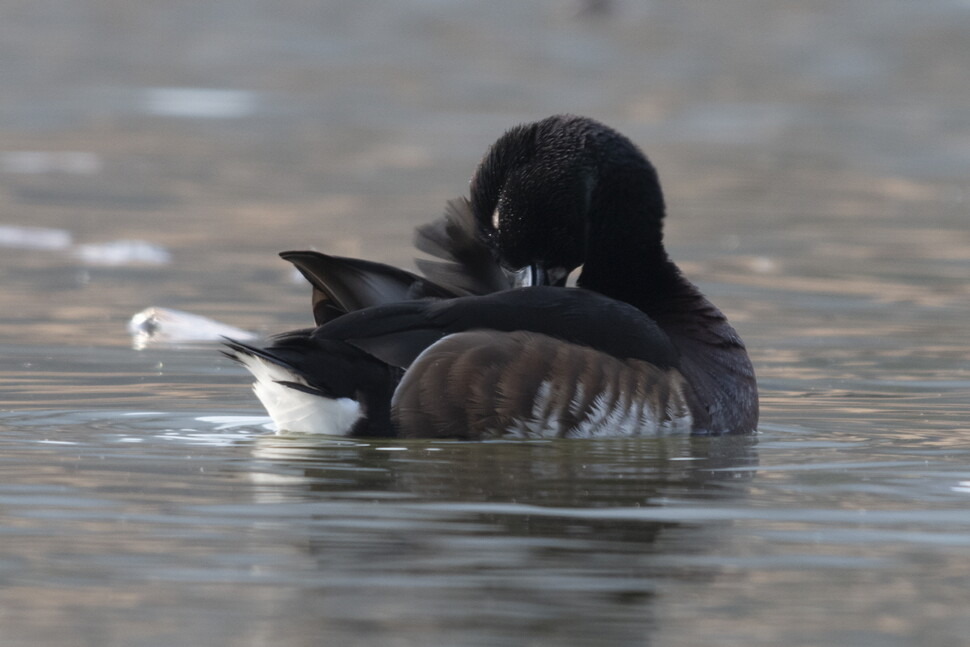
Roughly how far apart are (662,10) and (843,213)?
33.0 feet

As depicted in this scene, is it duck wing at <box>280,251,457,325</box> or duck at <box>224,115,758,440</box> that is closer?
duck at <box>224,115,758,440</box>

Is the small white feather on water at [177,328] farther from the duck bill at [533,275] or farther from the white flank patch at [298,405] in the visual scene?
the white flank patch at [298,405]

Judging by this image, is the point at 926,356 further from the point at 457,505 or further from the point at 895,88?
the point at 895,88

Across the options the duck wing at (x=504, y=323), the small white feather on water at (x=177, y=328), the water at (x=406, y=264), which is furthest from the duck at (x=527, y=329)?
the small white feather on water at (x=177, y=328)

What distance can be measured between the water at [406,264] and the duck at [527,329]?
5.0 inches

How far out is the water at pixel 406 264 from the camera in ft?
13.6

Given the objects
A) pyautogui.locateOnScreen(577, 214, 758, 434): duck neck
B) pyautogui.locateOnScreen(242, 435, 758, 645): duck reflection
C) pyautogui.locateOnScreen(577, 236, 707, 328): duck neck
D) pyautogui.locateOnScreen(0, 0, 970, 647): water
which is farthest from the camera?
pyautogui.locateOnScreen(577, 236, 707, 328): duck neck

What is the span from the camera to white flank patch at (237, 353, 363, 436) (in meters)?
6.05

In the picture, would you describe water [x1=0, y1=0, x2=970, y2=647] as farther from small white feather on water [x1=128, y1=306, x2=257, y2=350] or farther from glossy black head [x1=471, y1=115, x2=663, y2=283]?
glossy black head [x1=471, y1=115, x2=663, y2=283]

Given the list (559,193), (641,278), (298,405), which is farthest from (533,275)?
(298,405)

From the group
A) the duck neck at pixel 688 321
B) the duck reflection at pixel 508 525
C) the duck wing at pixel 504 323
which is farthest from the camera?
the duck neck at pixel 688 321

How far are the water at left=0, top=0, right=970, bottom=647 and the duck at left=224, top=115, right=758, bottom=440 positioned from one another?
0.13 metres

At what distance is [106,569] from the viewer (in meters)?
4.30

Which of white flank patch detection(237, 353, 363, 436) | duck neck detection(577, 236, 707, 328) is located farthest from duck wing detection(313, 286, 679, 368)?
duck neck detection(577, 236, 707, 328)
